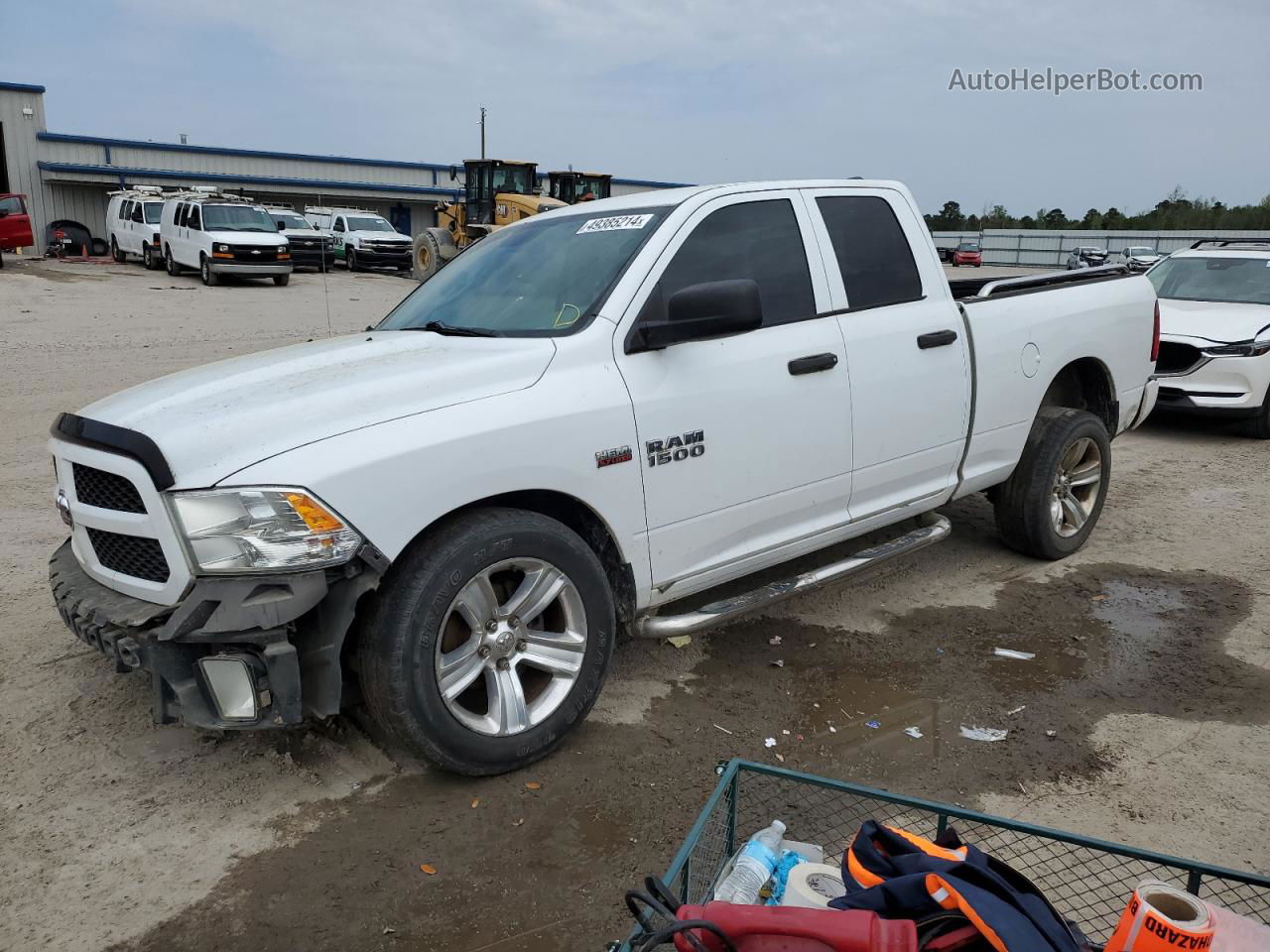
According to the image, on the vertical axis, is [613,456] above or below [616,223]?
below

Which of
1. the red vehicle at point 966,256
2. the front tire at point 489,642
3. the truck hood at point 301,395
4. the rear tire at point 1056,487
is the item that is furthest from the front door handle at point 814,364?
the red vehicle at point 966,256

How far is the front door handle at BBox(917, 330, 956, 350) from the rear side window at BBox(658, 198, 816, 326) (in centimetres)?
65

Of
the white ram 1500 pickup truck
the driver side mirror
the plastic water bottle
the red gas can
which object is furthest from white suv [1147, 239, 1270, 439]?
the red gas can

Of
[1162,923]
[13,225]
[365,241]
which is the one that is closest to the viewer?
[1162,923]

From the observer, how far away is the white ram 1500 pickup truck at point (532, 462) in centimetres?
286

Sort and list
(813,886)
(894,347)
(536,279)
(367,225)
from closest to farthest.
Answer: (813,886)
(536,279)
(894,347)
(367,225)

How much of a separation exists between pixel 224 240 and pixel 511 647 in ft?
71.6

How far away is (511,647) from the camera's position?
10.8 ft

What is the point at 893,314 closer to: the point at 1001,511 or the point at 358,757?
the point at 1001,511

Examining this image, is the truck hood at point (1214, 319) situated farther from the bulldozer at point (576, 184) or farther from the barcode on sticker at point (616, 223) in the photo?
the bulldozer at point (576, 184)

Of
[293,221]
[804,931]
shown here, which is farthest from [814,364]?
[293,221]

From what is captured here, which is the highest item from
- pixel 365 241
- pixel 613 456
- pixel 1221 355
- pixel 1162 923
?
pixel 365 241

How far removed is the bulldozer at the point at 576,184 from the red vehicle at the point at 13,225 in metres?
14.6

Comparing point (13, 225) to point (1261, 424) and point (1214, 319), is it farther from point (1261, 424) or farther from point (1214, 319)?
point (1261, 424)
